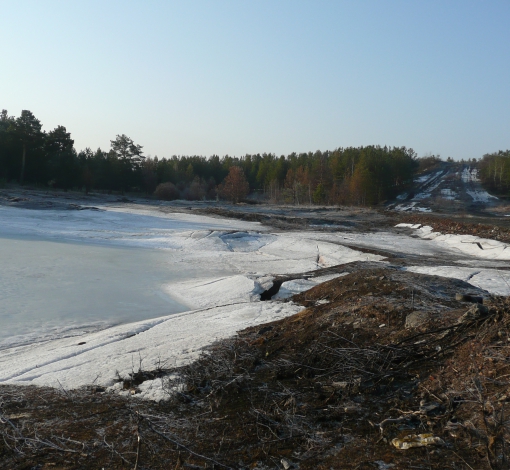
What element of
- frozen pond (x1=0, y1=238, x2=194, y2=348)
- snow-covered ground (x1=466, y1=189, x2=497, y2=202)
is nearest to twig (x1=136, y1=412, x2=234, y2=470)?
frozen pond (x1=0, y1=238, x2=194, y2=348)

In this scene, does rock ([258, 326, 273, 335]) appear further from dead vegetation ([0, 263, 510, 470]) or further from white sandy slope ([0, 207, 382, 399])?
dead vegetation ([0, 263, 510, 470])

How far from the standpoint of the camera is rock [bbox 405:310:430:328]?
6.25 meters

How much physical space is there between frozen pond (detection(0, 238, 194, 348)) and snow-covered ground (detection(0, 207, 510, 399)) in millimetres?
159

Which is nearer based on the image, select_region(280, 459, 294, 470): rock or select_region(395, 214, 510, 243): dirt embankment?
select_region(280, 459, 294, 470): rock

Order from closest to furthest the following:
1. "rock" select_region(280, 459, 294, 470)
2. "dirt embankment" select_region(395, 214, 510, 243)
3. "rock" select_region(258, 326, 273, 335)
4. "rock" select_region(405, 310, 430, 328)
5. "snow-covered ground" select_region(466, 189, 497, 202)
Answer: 1. "rock" select_region(280, 459, 294, 470)
2. "rock" select_region(405, 310, 430, 328)
3. "rock" select_region(258, 326, 273, 335)
4. "dirt embankment" select_region(395, 214, 510, 243)
5. "snow-covered ground" select_region(466, 189, 497, 202)

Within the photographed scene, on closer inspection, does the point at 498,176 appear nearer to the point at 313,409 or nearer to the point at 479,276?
the point at 479,276

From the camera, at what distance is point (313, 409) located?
15.0ft

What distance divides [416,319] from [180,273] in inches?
456

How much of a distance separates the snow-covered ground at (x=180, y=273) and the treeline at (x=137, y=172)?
833 inches

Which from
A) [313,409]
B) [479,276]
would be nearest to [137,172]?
[479,276]

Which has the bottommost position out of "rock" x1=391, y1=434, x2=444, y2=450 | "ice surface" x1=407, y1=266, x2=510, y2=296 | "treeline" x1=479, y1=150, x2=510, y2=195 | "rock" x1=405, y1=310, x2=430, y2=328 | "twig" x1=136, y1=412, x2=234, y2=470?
"twig" x1=136, y1=412, x2=234, y2=470

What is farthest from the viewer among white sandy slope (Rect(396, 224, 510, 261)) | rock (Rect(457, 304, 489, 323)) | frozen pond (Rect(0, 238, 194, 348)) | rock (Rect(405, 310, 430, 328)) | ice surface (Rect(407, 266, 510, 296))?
white sandy slope (Rect(396, 224, 510, 261))

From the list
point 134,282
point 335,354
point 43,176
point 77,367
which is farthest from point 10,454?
point 43,176

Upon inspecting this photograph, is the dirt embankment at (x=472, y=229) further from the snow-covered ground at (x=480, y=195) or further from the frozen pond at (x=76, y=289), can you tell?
the snow-covered ground at (x=480, y=195)
